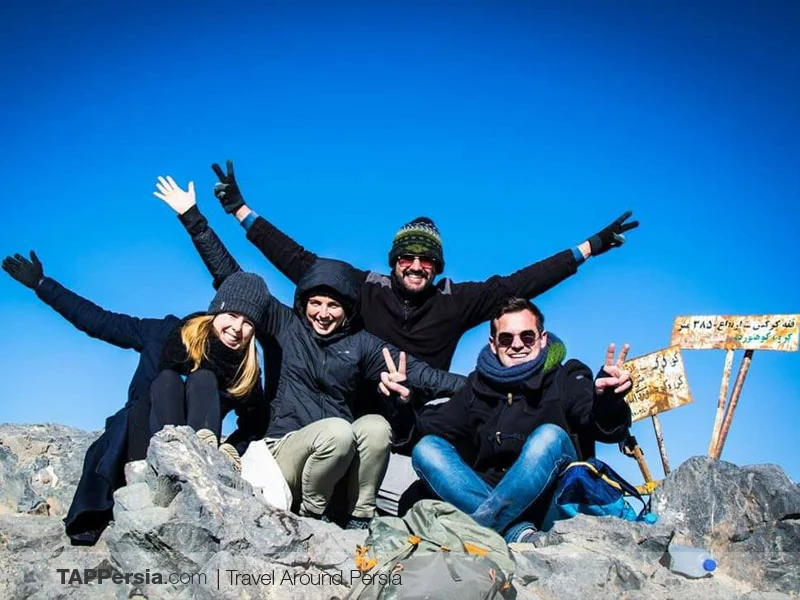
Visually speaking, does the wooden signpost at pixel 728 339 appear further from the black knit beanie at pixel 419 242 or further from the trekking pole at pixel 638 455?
the black knit beanie at pixel 419 242

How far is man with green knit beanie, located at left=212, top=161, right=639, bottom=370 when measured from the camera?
8070mm

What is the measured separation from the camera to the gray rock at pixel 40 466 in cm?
742

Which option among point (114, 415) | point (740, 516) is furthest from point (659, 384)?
point (114, 415)

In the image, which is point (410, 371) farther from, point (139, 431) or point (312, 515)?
point (139, 431)

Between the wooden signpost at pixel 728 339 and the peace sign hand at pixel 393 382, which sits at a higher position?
the wooden signpost at pixel 728 339

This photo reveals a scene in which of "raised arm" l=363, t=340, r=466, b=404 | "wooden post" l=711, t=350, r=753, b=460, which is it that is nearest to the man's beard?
"raised arm" l=363, t=340, r=466, b=404

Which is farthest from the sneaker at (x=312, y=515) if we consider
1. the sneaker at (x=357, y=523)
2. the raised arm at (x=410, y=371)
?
the raised arm at (x=410, y=371)

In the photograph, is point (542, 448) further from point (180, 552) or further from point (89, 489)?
point (89, 489)

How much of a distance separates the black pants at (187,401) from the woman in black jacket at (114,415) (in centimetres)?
21

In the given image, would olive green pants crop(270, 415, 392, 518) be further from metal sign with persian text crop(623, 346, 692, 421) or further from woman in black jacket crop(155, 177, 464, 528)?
metal sign with persian text crop(623, 346, 692, 421)

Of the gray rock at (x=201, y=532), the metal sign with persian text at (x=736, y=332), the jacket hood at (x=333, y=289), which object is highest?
the metal sign with persian text at (x=736, y=332)

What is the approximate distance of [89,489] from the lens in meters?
6.38

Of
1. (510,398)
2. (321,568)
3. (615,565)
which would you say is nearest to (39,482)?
(321,568)

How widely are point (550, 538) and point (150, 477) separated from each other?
A: 10.5 ft
